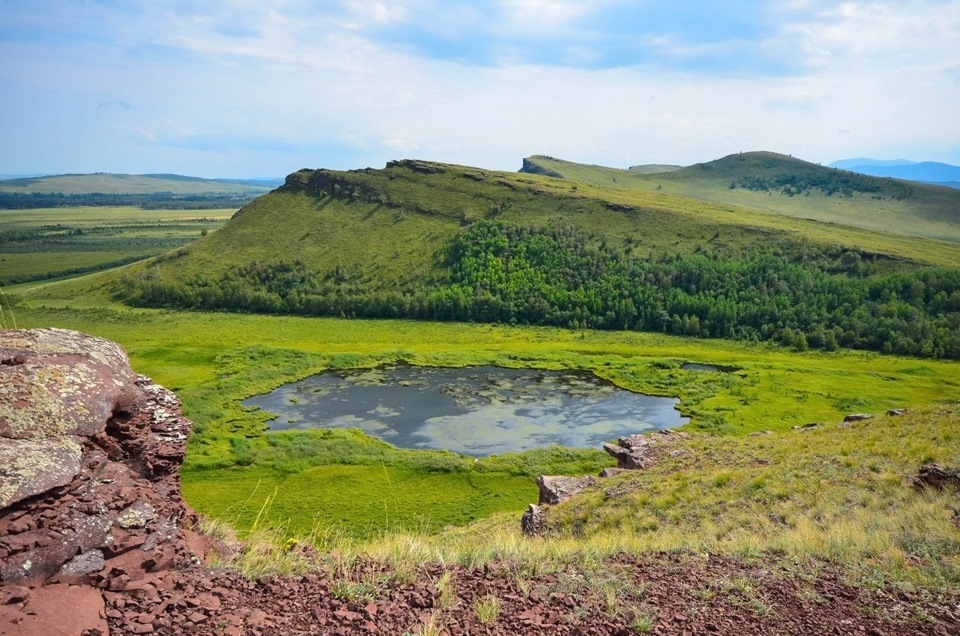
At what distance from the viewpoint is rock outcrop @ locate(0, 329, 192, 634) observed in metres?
8.38

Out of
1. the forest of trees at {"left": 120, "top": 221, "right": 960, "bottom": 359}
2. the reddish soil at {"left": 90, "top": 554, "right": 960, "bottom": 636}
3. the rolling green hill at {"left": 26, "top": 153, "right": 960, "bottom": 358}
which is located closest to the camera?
the reddish soil at {"left": 90, "top": 554, "right": 960, "bottom": 636}

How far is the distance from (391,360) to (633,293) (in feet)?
170

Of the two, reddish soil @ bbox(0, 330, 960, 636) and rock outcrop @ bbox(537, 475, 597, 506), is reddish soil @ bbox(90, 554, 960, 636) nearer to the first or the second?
reddish soil @ bbox(0, 330, 960, 636)

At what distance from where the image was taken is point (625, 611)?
31.6ft

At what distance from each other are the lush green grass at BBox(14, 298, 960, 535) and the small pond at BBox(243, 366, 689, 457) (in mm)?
→ 3207

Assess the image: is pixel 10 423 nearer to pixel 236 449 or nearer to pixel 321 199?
pixel 236 449

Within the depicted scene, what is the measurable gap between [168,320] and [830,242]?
436 feet

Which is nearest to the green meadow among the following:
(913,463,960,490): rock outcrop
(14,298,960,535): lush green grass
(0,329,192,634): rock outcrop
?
(14,298,960,535): lush green grass

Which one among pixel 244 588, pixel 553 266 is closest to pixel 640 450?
pixel 244 588

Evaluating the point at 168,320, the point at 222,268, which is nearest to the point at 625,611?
the point at 168,320

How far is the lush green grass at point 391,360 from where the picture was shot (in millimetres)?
40344

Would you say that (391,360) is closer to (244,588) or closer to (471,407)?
(471,407)

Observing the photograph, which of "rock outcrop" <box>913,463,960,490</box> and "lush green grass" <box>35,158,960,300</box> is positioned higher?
"lush green grass" <box>35,158,960,300</box>

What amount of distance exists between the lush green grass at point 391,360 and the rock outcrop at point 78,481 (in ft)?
34.8
